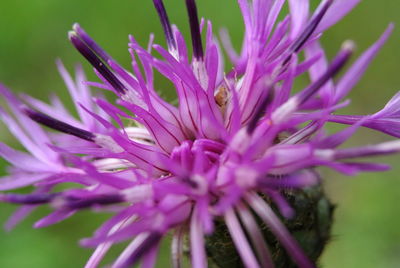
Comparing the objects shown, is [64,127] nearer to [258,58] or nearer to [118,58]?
[258,58]

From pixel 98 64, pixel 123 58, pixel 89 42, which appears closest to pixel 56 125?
pixel 98 64

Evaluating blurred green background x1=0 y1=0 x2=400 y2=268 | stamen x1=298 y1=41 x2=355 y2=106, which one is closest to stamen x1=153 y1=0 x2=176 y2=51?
stamen x1=298 y1=41 x2=355 y2=106

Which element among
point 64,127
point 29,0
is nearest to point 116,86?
point 64,127

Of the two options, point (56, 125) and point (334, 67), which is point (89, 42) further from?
point (334, 67)

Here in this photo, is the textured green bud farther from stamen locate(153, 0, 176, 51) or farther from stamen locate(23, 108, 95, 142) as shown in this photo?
stamen locate(153, 0, 176, 51)

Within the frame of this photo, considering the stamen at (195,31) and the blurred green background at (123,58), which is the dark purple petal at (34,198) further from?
the blurred green background at (123,58)

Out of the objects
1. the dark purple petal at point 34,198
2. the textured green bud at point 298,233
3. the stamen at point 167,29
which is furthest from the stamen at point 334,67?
the dark purple petal at point 34,198
